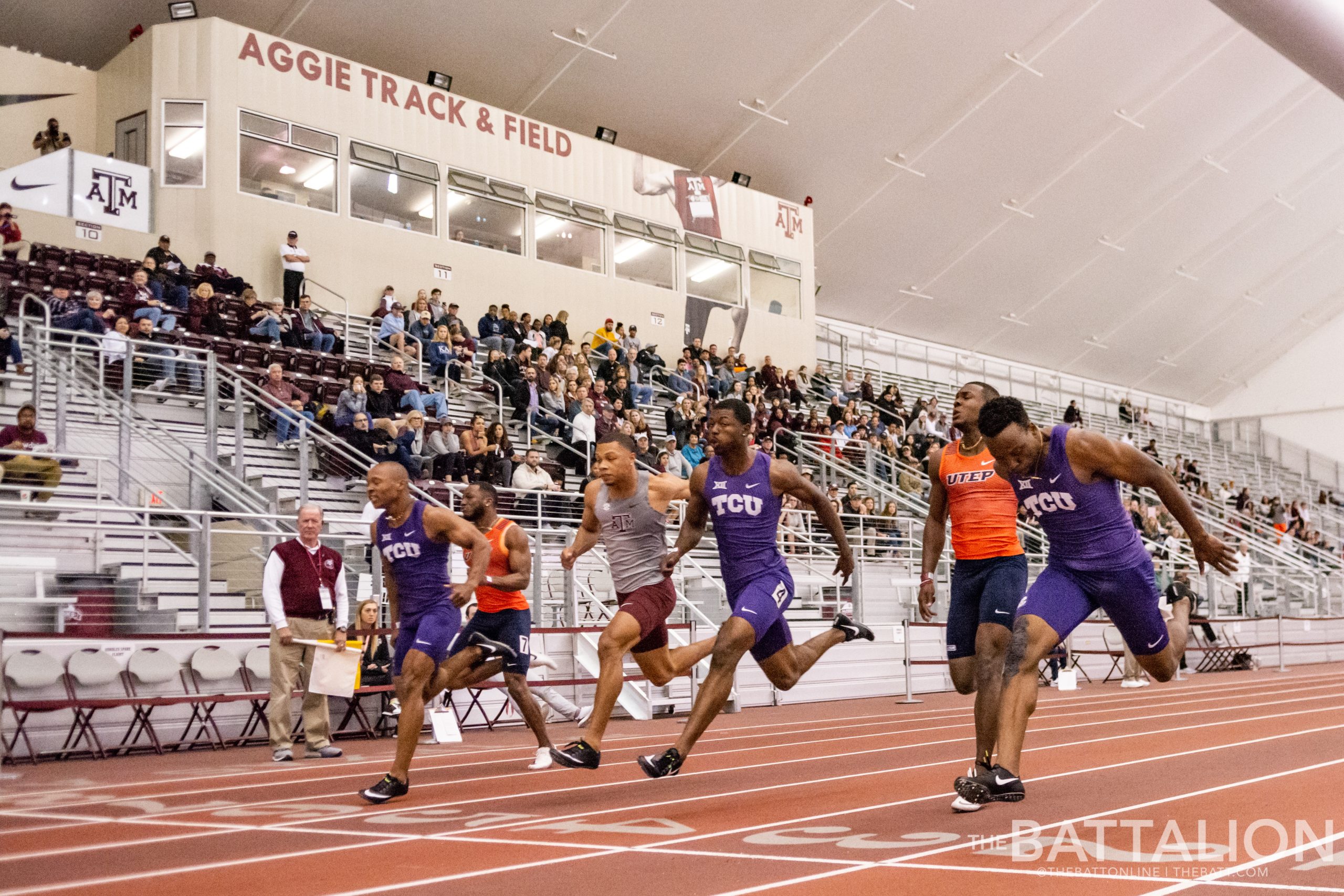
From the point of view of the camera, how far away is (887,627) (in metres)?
18.2

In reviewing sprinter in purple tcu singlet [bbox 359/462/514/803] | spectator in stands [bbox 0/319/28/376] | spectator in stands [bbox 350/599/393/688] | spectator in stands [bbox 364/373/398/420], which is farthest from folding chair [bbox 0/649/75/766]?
spectator in stands [bbox 364/373/398/420]

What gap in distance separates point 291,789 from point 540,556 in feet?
21.0

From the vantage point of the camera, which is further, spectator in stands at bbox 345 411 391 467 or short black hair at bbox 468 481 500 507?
spectator in stands at bbox 345 411 391 467

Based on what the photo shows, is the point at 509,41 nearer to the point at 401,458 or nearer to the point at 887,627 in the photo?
the point at 401,458

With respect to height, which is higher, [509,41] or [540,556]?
[509,41]

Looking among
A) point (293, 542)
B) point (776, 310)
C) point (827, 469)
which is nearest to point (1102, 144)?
point (776, 310)

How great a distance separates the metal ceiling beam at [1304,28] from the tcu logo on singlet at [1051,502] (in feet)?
11.5

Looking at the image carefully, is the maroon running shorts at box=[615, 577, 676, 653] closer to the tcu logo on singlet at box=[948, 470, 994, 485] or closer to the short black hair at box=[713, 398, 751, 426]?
the short black hair at box=[713, 398, 751, 426]

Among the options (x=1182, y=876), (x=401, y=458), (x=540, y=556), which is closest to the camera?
(x=1182, y=876)

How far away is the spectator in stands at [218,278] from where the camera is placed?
1945cm

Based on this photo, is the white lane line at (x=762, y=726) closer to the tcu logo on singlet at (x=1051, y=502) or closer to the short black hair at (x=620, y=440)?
the short black hair at (x=620, y=440)

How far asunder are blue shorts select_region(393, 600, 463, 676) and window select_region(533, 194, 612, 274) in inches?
750

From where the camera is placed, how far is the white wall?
46.5 metres

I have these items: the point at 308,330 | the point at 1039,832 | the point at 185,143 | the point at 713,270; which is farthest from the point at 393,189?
the point at 1039,832
